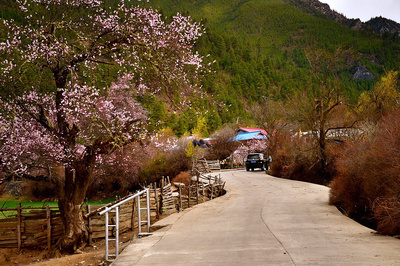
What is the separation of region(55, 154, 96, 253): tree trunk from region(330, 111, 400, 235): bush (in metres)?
10.8

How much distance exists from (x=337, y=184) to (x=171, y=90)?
896 centimetres

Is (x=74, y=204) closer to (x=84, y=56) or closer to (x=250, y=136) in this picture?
(x=84, y=56)

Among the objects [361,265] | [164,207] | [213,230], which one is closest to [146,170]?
[164,207]

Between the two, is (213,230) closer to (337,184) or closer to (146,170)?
(337,184)

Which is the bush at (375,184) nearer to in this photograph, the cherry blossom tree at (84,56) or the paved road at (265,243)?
the paved road at (265,243)

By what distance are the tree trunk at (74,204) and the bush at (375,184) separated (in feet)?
35.4

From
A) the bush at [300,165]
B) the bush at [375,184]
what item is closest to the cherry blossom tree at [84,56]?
the bush at [375,184]

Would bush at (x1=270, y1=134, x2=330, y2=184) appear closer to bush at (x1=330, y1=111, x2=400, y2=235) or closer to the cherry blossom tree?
bush at (x1=330, y1=111, x2=400, y2=235)

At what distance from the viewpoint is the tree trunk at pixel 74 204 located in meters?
15.1

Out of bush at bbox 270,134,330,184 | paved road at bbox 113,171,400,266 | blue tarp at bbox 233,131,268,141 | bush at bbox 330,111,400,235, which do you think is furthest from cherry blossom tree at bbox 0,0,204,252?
blue tarp at bbox 233,131,268,141

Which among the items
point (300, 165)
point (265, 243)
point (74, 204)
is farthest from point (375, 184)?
point (300, 165)

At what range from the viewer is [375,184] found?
485 inches

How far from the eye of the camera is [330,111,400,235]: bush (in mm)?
9766

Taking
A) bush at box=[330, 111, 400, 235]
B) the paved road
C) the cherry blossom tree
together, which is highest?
the cherry blossom tree
